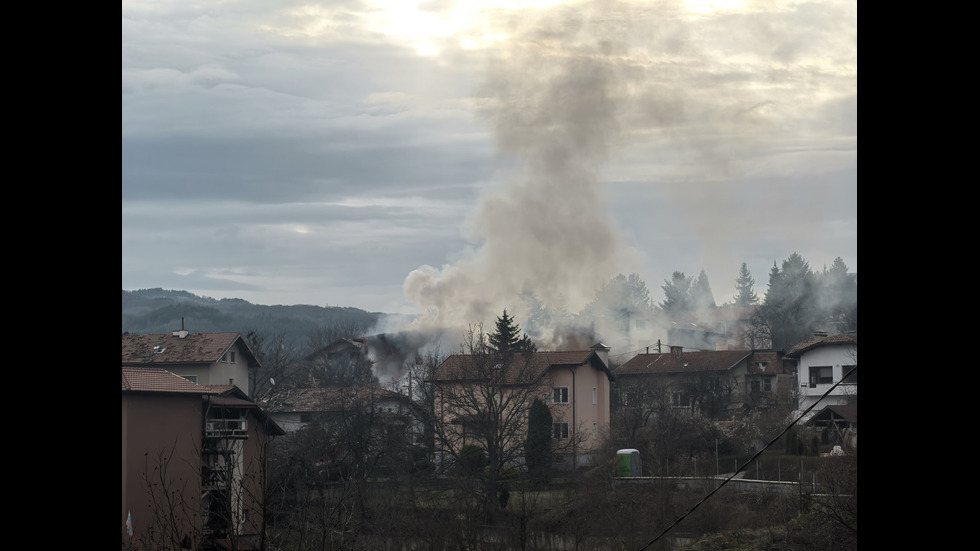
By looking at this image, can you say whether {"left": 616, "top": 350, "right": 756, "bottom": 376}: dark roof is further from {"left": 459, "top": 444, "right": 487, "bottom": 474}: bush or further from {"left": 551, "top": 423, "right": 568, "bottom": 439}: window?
{"left": 459, "top": 444, "right": 487, "bottom": 474}: bush

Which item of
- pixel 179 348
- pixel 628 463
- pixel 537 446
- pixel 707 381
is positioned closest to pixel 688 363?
pixel 707 381

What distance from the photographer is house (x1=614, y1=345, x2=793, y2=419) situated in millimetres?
51438

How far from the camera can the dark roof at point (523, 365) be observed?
134 feet

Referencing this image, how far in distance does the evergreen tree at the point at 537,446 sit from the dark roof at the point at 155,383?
37.6 feet

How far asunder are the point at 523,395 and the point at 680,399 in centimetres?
1724

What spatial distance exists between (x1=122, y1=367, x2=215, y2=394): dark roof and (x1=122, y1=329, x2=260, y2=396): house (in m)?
11.5

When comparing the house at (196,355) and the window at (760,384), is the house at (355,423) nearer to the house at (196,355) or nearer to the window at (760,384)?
the house at (196,355)

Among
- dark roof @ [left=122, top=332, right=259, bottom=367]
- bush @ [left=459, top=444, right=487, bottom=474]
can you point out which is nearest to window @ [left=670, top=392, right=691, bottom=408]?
bush @ [left=459, top=444, right=487, bottom=474]

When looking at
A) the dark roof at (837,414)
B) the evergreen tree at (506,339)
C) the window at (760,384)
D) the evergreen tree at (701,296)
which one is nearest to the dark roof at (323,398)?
the evergreen tree at (506,339)

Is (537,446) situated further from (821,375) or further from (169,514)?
(169,514)

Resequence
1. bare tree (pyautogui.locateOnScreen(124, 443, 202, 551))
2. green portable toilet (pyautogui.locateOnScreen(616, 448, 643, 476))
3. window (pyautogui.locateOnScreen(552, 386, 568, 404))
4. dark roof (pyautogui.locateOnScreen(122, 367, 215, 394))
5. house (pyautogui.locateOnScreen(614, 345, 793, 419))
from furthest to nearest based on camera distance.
A: house (pyautogui.locateOnScreen(614, 345, 793, 419))
window (pyautogui.locateOnScreen(552, 386, 568, 404))
green portable toilet (pyautogui.locateOnScreen(616, 448, 643, 476))
dark roof (pyautogui.locateOnScreen(122, 367, 215, 394))
bare tree (pyautogui.locateOnScreen(124, 443, 202, 551))

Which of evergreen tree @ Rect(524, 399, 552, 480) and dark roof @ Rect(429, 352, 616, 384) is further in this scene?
dark roof @ Rect(429, 352, 616, 384)
